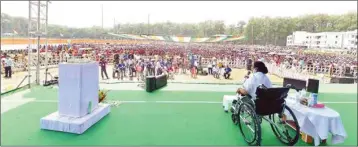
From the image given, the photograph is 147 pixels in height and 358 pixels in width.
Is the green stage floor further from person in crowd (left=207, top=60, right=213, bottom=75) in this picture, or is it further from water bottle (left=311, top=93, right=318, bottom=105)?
person in crowd (left=207, top=60, right=213, bottom=75)

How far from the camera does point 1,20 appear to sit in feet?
19.3

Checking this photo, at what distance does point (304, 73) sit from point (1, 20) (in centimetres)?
887

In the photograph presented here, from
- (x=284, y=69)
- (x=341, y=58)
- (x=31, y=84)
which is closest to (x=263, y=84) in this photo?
(x=31, y=84)

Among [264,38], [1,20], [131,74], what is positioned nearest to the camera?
[1,20]

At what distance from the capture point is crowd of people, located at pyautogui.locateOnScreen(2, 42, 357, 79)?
335 inches

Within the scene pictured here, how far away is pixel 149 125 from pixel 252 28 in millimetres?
7041

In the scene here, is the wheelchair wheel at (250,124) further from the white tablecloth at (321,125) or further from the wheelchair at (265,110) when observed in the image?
the white tablecloth at (321,125)

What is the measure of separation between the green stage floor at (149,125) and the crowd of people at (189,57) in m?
2.72

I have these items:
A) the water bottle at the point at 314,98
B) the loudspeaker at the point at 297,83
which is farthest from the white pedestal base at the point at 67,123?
the loudspeaker at the point at 297,83

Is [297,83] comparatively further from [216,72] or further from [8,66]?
[8,66]

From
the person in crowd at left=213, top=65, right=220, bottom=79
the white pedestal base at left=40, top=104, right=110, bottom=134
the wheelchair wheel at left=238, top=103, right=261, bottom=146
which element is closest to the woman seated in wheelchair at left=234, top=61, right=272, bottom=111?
the wheelchair wheel at left=238, top=103, right=261, bottom=146

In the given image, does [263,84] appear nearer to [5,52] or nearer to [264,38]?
[5,52]

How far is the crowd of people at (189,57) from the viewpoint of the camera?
8516 millimetres

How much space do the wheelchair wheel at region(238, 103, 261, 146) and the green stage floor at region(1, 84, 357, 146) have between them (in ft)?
0.33
